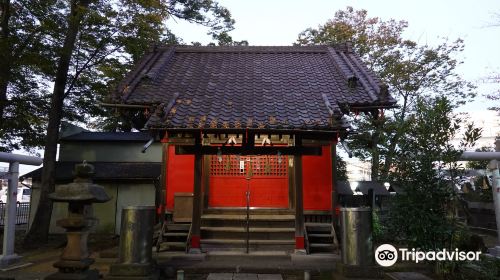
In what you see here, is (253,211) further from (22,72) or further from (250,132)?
(22,72)

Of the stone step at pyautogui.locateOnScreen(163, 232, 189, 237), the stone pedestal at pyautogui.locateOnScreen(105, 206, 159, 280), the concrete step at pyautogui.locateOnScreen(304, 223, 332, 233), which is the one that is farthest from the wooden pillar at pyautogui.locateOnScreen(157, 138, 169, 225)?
the concrete step at pyautogui.locateOnScreen(304, 223, 332, 233)

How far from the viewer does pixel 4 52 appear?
1221 cm

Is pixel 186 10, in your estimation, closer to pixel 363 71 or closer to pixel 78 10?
pixel 78 10

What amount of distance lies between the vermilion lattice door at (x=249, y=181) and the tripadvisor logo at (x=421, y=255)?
11.6ft

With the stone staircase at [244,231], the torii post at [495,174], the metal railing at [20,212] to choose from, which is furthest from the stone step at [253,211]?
the metal railing at [20,212]

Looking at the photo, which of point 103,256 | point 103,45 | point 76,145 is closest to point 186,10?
point 103,45

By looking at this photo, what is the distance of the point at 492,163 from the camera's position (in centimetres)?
923

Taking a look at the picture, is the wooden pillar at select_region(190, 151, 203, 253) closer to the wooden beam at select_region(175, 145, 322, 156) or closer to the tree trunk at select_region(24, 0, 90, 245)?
the wooden beam at select_region(175, 145, 322, 156)

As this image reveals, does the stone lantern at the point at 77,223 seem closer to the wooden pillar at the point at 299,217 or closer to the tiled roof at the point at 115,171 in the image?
the wooden pillar at the point at 299,217

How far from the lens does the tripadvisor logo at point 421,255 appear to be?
7.23 meters

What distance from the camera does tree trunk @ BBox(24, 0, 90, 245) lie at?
13.0 metres

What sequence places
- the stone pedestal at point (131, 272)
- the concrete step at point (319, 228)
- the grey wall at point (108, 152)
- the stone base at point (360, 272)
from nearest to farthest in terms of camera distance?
the stone base at point (360, 272), the stone pedestal at point (131, 272), the concrete step at point (319, 228), the grey wall at point (108, 152)

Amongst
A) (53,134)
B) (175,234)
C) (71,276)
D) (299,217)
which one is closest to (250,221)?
(299,217)

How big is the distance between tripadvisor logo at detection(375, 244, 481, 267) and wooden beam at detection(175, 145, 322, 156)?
2961 millimetres
